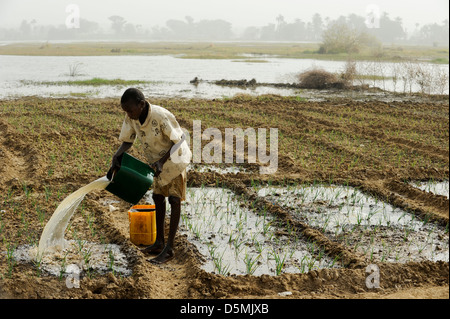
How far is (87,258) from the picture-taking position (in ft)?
12.3

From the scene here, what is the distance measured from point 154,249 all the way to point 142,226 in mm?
230

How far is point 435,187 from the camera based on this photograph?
595 centimetres

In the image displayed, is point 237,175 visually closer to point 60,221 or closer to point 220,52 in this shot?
point 60,221

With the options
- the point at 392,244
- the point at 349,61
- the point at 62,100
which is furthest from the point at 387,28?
the point at 392,244

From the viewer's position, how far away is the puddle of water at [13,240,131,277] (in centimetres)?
357

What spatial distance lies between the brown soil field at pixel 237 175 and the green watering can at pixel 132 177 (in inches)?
21.0

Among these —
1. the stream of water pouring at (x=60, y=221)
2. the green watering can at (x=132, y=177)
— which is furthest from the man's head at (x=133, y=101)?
the stream of water pouring at (x=60, y=221)

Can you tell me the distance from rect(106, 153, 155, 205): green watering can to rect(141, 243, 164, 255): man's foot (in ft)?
1.61

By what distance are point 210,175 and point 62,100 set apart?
7.46 metres

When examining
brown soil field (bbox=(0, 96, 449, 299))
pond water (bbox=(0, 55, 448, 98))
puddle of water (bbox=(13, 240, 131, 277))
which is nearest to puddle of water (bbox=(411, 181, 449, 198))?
brown soil field (bbox=(0, 96, 449, 299))

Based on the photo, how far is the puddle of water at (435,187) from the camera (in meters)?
5.75

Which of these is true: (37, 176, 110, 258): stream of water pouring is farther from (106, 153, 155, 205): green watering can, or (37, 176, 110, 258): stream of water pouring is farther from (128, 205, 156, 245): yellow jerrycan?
(128, 205, 156, 245): yellow jerrycan

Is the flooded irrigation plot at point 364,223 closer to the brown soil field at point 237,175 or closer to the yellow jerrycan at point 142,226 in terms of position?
the brown soil field at point 237,175
